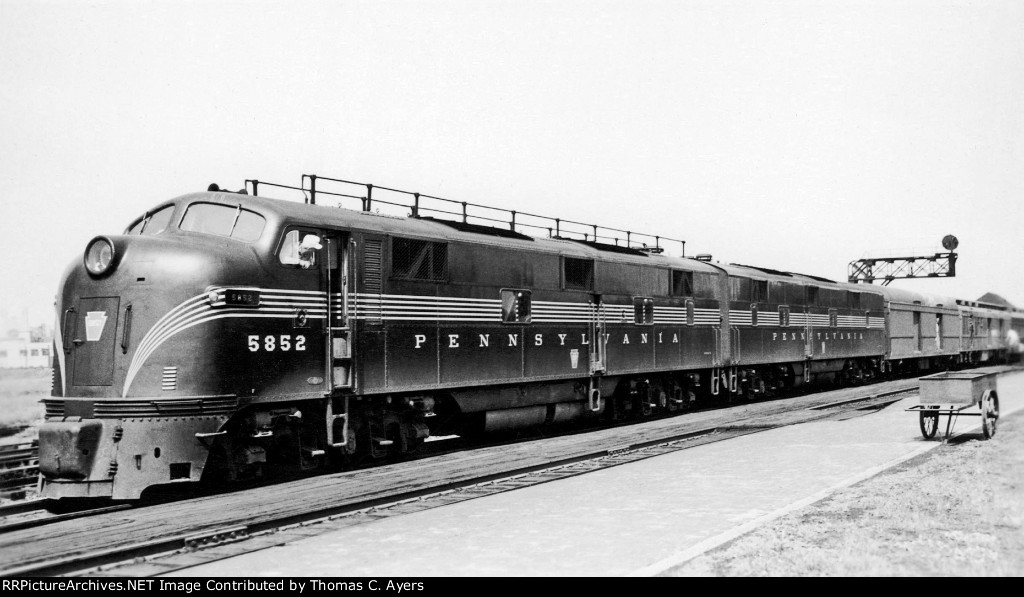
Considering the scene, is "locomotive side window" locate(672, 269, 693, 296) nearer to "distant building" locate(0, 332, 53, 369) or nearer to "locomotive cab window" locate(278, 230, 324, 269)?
"locomotive cab window" locate(278, 230, 324, 269)

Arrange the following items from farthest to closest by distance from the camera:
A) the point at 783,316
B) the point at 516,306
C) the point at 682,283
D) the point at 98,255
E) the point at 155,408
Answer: the point at 783,316 → the point at 682,283 → the point at 516,306 → the point at 98,255 → the point at 155,408

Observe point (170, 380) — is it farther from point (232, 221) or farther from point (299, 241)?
point (299, 241)

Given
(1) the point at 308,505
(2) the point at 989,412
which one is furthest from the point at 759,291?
(1) the point at 308,505

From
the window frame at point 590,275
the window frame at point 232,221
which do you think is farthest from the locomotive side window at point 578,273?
the window frame at point 232,221

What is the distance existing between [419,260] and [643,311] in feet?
27.2

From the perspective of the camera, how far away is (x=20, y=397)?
3506cm

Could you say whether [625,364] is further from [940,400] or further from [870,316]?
[870,316]

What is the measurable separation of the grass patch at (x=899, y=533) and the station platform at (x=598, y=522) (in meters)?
0.35

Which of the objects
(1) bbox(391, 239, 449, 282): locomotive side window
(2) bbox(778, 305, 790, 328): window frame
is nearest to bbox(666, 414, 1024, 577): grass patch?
(1) bbox(391, 239, 449, 282): locomotive side window

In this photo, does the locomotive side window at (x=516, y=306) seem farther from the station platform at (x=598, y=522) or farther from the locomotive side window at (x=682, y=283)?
the locomotive side window at (x=682, y=283)

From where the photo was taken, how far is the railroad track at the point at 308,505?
8.18m

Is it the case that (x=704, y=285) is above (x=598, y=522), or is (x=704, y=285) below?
above

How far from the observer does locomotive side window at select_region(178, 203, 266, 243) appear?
11.9 m
